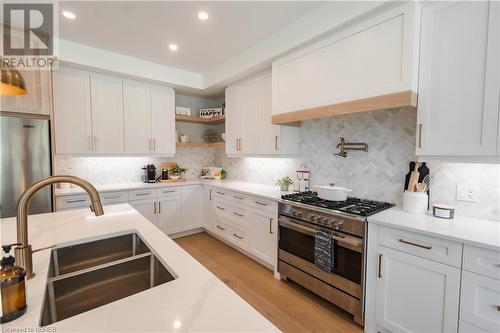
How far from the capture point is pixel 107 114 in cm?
329

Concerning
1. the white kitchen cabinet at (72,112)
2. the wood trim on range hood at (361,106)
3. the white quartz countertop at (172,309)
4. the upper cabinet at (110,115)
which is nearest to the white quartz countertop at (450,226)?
the wood trim on range hood at (361,106)

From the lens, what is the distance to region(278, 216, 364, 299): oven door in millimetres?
1856

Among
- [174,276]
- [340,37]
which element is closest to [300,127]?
[340,37]

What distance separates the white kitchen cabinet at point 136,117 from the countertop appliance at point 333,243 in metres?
2.40

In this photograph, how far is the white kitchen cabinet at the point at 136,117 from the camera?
3.44 m

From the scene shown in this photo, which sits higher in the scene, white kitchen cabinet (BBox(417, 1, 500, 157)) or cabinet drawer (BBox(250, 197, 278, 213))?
white kitchen cabinet (BBox(417, 1, 500, 157))

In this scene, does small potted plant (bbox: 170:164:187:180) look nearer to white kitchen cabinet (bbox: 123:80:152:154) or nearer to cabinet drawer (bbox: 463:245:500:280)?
white kitchen cabinet (bbox: 123:80:152:154)

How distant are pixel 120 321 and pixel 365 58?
7.36ft

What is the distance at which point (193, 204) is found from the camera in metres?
3.91

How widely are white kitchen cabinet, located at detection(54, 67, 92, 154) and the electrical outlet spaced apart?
4066mm

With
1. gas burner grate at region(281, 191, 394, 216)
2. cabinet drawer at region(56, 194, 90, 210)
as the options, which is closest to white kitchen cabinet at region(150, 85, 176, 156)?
cabinet drawer at region(56, 194, 90, 210)

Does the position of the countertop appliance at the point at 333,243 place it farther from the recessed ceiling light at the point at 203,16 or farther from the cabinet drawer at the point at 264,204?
the recessed ceiling light at the point at 203,16

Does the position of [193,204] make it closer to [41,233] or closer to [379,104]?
[41,233]

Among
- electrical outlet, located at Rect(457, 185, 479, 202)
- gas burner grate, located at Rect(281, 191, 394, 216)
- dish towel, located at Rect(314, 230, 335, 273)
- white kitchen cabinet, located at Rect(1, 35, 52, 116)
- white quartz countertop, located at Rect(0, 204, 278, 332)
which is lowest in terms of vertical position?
dish towel, located at Rect(314, 230, 335, 273)
